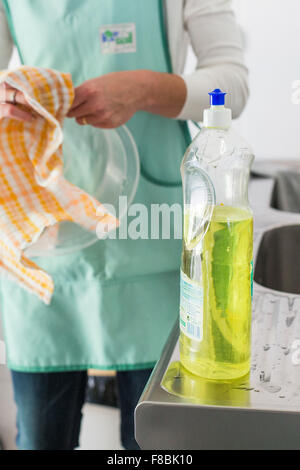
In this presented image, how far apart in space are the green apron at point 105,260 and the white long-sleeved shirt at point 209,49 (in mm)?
34

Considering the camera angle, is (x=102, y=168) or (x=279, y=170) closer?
(x=102, y=168)

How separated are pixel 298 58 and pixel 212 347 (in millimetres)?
1574

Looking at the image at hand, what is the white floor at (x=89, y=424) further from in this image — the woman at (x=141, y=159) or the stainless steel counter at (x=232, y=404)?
the stainless steel counter at (x=232, y=404)

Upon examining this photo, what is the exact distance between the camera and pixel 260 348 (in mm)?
625

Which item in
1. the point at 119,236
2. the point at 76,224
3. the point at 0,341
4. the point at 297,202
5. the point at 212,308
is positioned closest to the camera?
the point at 212,308

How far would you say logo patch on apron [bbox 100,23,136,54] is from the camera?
2.98 feet

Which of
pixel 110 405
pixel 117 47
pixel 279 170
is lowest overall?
pixel 110 405


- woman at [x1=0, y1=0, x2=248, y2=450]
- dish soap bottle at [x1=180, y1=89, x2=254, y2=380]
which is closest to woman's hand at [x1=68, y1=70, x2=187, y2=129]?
woman at [x1=0, y1=0, x2=248, y2=450]

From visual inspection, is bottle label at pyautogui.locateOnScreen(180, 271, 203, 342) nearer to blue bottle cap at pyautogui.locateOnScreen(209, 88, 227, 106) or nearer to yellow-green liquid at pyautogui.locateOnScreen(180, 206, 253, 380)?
yellow-green liquid at pyautogui.locateOnScreen(180, 206, 253, 380)

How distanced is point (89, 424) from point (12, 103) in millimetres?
1306

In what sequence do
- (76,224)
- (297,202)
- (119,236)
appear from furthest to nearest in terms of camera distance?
1. (297,202)
2. (119,236)
3. (76,224)

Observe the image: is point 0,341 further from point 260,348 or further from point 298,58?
point 298,58

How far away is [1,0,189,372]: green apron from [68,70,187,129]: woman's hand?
11 cm

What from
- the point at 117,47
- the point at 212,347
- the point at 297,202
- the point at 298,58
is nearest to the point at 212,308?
the point at 212,347
